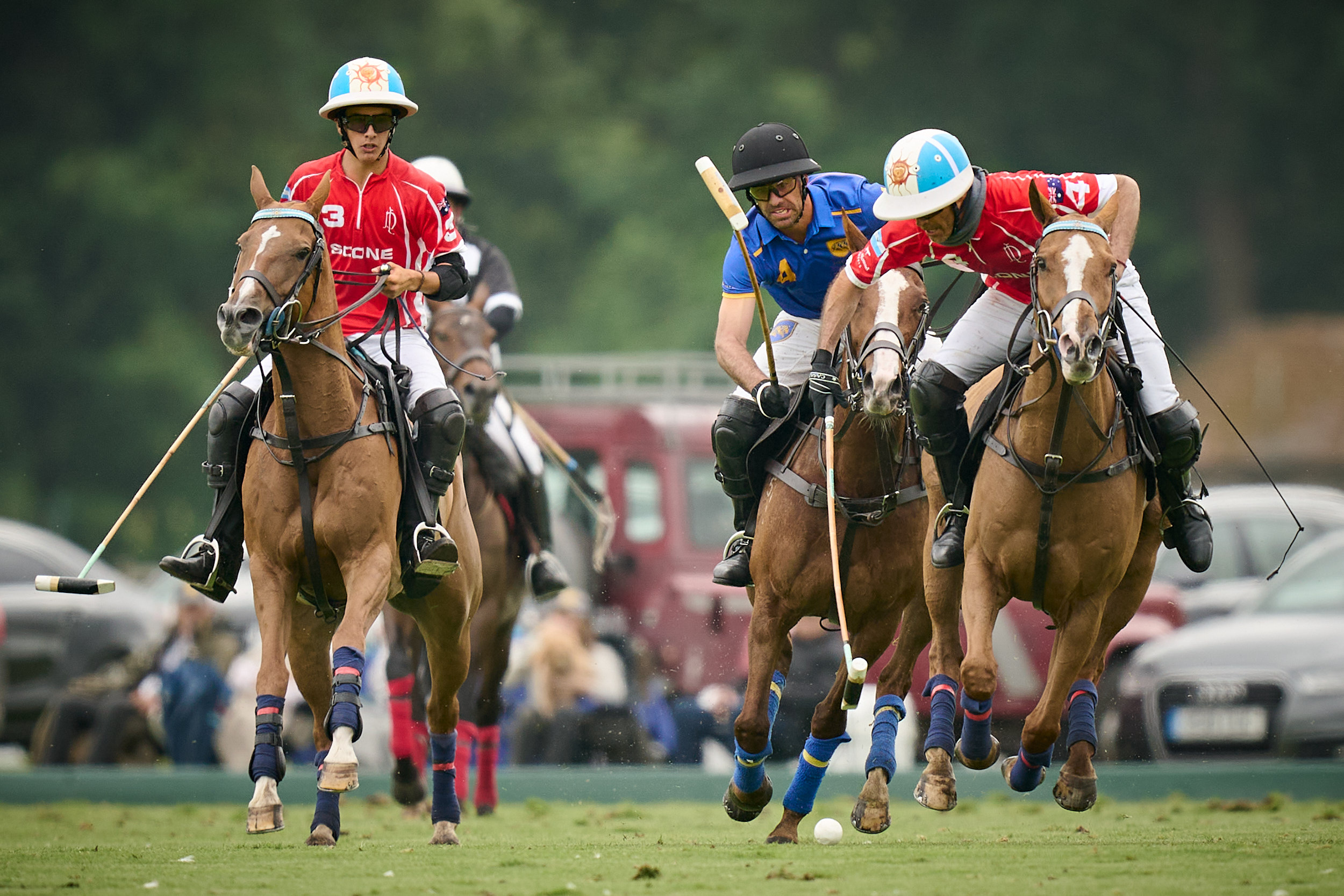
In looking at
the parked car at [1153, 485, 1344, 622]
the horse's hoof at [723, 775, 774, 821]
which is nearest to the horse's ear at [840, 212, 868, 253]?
the horse's hoof at [723, 775, 774, 821]

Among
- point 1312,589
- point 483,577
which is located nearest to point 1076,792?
point 483,577

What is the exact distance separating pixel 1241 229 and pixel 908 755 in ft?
63.0

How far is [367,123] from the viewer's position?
8453mm

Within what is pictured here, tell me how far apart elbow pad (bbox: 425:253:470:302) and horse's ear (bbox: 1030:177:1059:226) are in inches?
104

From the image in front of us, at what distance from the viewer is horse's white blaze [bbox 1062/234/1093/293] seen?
283 inches

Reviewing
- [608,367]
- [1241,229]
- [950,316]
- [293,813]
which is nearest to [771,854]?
[293,813]

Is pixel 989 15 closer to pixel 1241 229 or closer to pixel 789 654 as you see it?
pixel 1241 229

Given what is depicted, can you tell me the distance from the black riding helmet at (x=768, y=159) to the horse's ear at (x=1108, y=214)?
4.34ft

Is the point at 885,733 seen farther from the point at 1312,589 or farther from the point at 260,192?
the point at 1312,589

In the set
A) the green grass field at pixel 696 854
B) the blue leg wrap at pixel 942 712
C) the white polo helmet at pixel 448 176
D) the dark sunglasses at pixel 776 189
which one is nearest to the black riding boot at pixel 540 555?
the green grass field at pixel 696 854

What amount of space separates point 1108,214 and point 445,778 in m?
3.93

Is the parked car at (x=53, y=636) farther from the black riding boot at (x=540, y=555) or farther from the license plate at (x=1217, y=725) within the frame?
the license plate at (x=1217, y=725)

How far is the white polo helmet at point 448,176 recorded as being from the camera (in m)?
12.1

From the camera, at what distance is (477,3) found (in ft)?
103
